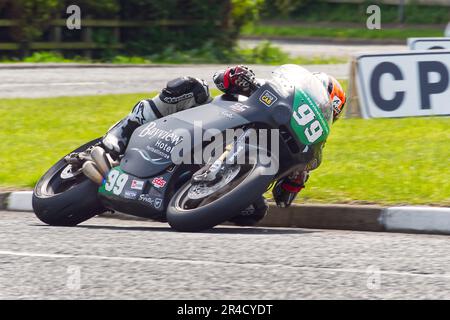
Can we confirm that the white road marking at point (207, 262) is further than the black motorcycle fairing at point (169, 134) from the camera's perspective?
No

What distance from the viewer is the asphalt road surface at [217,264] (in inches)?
240

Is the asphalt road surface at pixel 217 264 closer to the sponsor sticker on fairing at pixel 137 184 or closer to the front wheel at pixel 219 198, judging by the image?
the front wheel at pixel 219 198

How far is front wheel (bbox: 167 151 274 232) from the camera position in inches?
306

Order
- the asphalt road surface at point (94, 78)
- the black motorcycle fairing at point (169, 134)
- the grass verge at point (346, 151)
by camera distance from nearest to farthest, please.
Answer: the black motorcycle fairing at point (169, 134), the grass verge at point (346, 151), the asphalt road surface at point (94, 78)

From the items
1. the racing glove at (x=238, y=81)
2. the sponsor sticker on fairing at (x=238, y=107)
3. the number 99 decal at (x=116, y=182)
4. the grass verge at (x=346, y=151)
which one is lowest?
the grass verge at (x=346, y=151)

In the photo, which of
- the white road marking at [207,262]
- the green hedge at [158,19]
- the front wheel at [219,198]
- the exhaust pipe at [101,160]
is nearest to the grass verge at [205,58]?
the green hedge at [158,19]

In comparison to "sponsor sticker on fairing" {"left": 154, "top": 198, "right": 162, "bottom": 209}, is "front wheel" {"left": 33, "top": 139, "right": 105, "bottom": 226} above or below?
below

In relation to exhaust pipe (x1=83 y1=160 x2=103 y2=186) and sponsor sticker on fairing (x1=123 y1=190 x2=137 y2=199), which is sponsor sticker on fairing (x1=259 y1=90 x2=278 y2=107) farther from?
exhaust pipe (x1=83 y1=160 x2=103 y2=186)

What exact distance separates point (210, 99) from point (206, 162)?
2.51 feet

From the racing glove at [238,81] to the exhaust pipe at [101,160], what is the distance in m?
1.06

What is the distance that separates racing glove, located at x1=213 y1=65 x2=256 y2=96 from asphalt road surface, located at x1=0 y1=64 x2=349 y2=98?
31.4 ft

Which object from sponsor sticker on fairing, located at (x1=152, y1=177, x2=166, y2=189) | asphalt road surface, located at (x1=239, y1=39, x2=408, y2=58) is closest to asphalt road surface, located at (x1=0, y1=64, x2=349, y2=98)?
asphalt road surface, located at (x1=239, y1=39, x2=408, y2=58)

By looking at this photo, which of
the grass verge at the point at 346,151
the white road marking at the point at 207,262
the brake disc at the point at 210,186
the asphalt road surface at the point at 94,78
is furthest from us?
Answer: the asphalt road surface at the point at 94,78

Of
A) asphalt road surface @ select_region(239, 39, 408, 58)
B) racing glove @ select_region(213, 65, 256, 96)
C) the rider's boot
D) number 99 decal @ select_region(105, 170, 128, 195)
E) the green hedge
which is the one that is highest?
racing glove @ select_region(213, 65, 256, 96)
